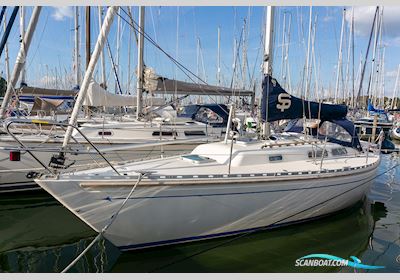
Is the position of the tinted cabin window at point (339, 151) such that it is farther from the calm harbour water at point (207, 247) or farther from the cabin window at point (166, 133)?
the cabin window at point (166, 133)

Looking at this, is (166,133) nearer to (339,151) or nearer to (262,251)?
(339,151)

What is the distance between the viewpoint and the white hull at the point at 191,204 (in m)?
5.48

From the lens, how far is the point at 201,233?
20.6 ft

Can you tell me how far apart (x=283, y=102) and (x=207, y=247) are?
3603 mm

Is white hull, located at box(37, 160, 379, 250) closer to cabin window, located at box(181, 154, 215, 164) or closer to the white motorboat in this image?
the white motorboat

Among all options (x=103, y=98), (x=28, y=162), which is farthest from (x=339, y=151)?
(x=28, y=162)

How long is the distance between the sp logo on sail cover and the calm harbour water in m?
2.59

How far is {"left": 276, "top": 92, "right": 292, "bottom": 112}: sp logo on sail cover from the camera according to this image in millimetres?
7806

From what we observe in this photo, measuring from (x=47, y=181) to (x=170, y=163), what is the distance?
7.68 ft

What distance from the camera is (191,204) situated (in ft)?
19.3

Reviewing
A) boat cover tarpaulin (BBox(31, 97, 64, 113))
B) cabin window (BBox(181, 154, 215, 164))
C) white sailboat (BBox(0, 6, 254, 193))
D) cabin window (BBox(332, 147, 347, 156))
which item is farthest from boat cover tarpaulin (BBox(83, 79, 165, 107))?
cabin window (BBox(332, 147, 347, 156))

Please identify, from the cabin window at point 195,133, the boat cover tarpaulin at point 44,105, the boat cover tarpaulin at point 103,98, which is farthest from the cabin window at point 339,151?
the boat cover tarpaulin at point 44,105

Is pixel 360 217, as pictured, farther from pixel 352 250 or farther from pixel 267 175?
pixel 267 175

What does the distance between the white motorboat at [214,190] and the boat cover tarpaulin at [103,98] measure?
5458mm
